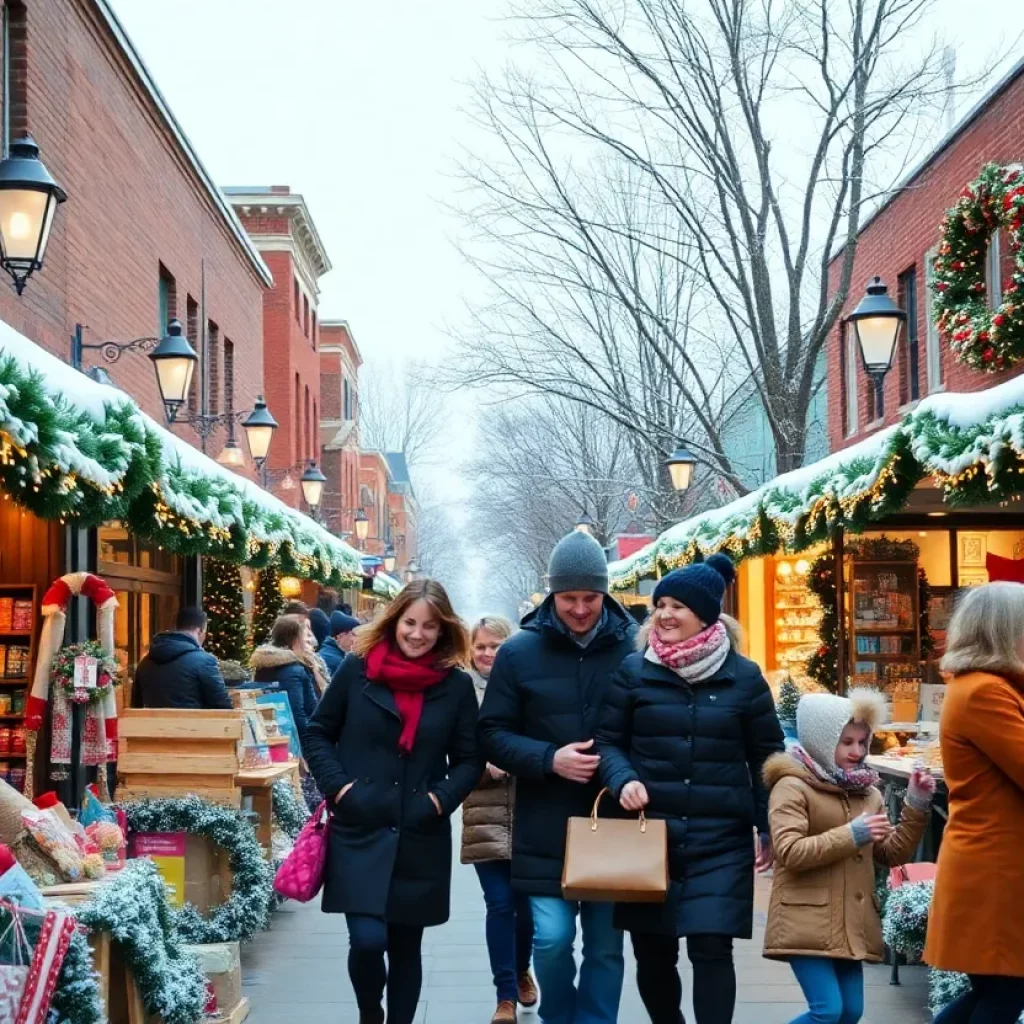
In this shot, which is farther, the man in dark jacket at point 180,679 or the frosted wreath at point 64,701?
the man in dark jacket at point 180,679

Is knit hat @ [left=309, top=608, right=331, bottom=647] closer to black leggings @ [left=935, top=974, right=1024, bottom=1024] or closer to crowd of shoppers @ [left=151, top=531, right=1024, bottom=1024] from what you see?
crowd of shoppers @ [left=151, top=531, right=1024, bottom=1024]

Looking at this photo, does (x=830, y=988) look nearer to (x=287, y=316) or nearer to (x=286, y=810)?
(x=286, y=810)

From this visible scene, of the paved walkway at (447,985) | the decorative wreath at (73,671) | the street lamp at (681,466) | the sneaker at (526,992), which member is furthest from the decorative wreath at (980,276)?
the decorative wreath at (73,671)

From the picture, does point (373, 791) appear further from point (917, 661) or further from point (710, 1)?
point (710, 1)

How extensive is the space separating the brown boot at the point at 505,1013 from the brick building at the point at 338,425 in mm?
40235

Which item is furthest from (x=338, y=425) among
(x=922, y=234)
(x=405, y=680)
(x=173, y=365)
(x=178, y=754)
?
(x=405, y=680)

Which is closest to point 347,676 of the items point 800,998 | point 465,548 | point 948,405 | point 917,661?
point 800,998

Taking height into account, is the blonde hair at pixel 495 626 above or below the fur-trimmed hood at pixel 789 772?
above

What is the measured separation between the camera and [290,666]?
11.3 m

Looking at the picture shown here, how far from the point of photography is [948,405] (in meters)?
7.18

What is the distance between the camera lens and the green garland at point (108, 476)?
5.72 metres

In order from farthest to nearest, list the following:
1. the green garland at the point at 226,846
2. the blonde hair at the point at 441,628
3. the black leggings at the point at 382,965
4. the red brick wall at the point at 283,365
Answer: the red brick wall at the point at 283,365 < the green garland at the point at 226,846 < the blonde hair at the point at 441,628 < the black leggings at the point at 382,965

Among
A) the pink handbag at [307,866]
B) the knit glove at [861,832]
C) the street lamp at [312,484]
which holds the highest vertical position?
the street lamp at [312,484]

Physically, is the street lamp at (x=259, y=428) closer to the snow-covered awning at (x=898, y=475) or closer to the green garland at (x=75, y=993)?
the snow-covered awning at (x=898, y=475)
